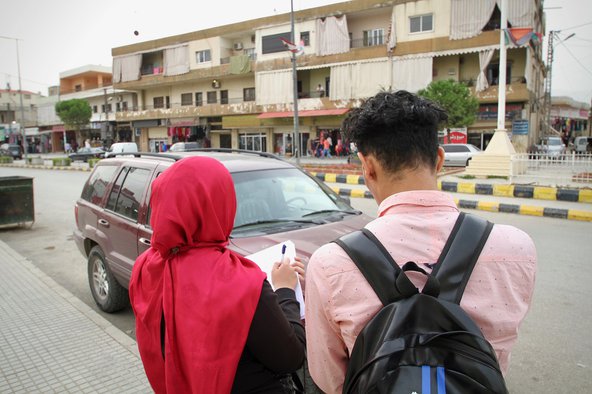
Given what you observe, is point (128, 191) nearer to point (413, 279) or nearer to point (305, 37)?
point (413, 279)

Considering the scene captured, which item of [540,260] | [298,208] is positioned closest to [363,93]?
[540,260]

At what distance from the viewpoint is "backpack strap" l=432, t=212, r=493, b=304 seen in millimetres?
1124

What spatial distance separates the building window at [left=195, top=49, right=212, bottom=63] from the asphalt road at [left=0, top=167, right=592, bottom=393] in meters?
31.0

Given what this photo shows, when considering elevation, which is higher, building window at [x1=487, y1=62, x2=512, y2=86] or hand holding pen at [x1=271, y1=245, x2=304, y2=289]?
building window at [x1=487, y1=62, x2=512, y2=86]

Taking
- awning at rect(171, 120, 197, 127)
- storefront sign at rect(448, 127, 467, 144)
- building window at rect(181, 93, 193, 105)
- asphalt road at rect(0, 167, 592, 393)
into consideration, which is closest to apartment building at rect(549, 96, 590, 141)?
storefront sign at rect(448, 127, 467, 144)

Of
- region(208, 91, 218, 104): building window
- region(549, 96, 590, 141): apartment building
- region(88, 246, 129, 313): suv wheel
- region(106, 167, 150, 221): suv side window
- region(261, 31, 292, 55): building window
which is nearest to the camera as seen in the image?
region(106, 167, 150, 221): suv side window

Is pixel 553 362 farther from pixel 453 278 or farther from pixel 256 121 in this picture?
pixel 256 121

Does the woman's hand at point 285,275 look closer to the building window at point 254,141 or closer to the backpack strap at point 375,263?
the backpack strap at point 375,263

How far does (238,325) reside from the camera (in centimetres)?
158

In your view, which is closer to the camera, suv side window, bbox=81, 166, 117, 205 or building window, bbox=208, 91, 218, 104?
suv side window, bbox=81, 166, 117, 205

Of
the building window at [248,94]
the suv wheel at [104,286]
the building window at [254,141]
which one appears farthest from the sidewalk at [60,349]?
the building window at [248,94]

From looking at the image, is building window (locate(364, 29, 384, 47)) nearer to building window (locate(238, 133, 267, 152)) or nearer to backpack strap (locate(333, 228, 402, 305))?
building window (locate(238, 133, 267, 152))

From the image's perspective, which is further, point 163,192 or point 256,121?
point 256,121

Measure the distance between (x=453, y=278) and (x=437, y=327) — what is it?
0.16m
